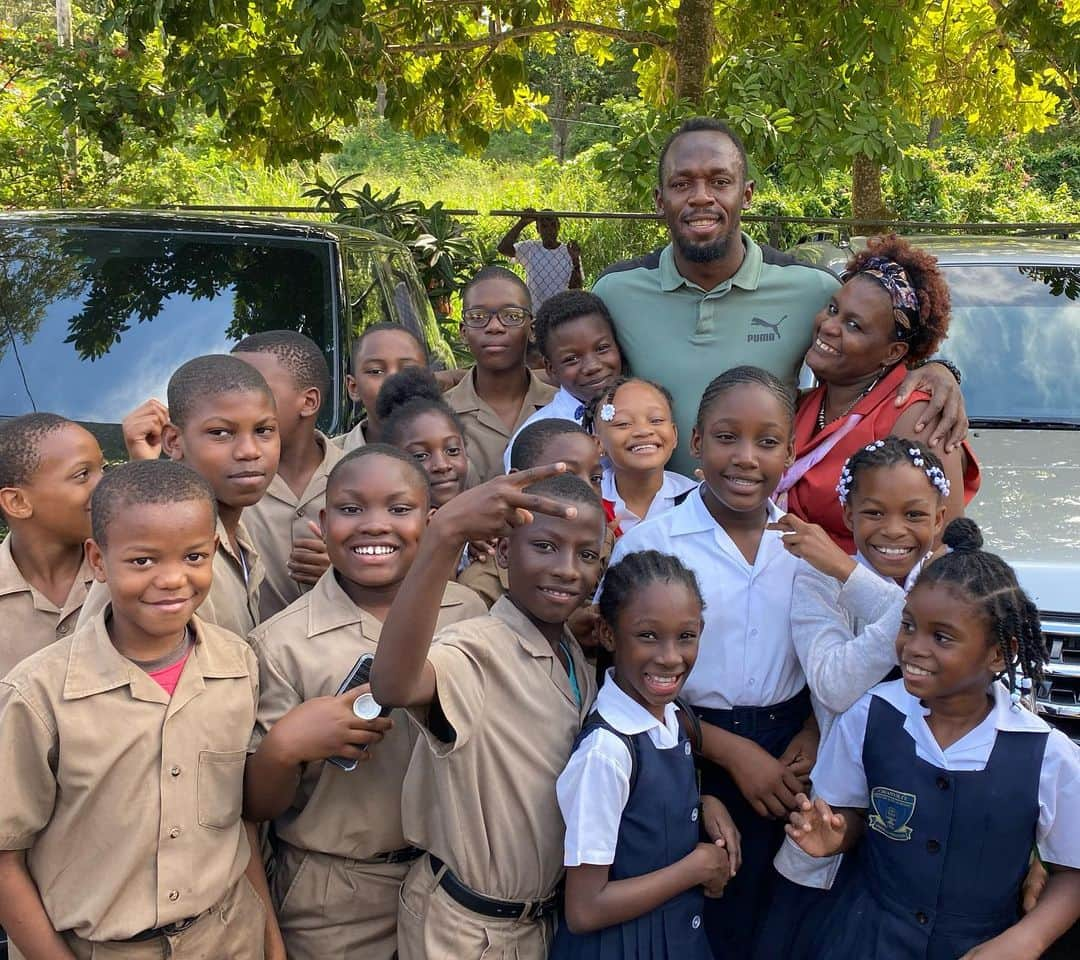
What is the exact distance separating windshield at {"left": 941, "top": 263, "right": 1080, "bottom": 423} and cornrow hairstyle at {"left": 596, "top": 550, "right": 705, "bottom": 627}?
8.36ft

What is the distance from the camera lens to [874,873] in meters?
2.50

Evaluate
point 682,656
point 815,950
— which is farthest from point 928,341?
point 815,950

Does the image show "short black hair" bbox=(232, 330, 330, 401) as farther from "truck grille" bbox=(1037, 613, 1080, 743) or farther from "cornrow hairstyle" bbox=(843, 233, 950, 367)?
"truck grille" bbox=(1037, 613, 1080, 743)

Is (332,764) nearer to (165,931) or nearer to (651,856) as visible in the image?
(165,931)

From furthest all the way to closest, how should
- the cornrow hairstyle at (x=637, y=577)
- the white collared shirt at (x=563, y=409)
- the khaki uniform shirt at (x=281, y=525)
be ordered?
the white collared shirt at (x=563, y=409)
the khaki uniform shirt at (x=281, y=525)
the cornrow hairstyle at (x=637, y=577)

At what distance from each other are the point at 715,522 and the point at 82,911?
157 centimetres

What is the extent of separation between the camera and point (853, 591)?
2570 mm

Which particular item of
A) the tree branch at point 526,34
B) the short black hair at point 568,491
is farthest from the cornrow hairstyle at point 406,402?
the tree branch at point 526,34

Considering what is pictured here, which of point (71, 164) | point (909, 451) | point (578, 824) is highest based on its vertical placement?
point (71, 164)

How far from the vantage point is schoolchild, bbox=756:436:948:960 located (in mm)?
2555

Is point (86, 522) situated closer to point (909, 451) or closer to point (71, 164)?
point (909, 451)

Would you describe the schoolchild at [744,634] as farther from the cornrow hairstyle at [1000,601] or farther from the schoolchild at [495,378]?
the schoolchild at [495,378]

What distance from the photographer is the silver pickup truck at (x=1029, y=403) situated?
336 centimetres

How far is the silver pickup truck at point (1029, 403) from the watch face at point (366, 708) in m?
1.98
